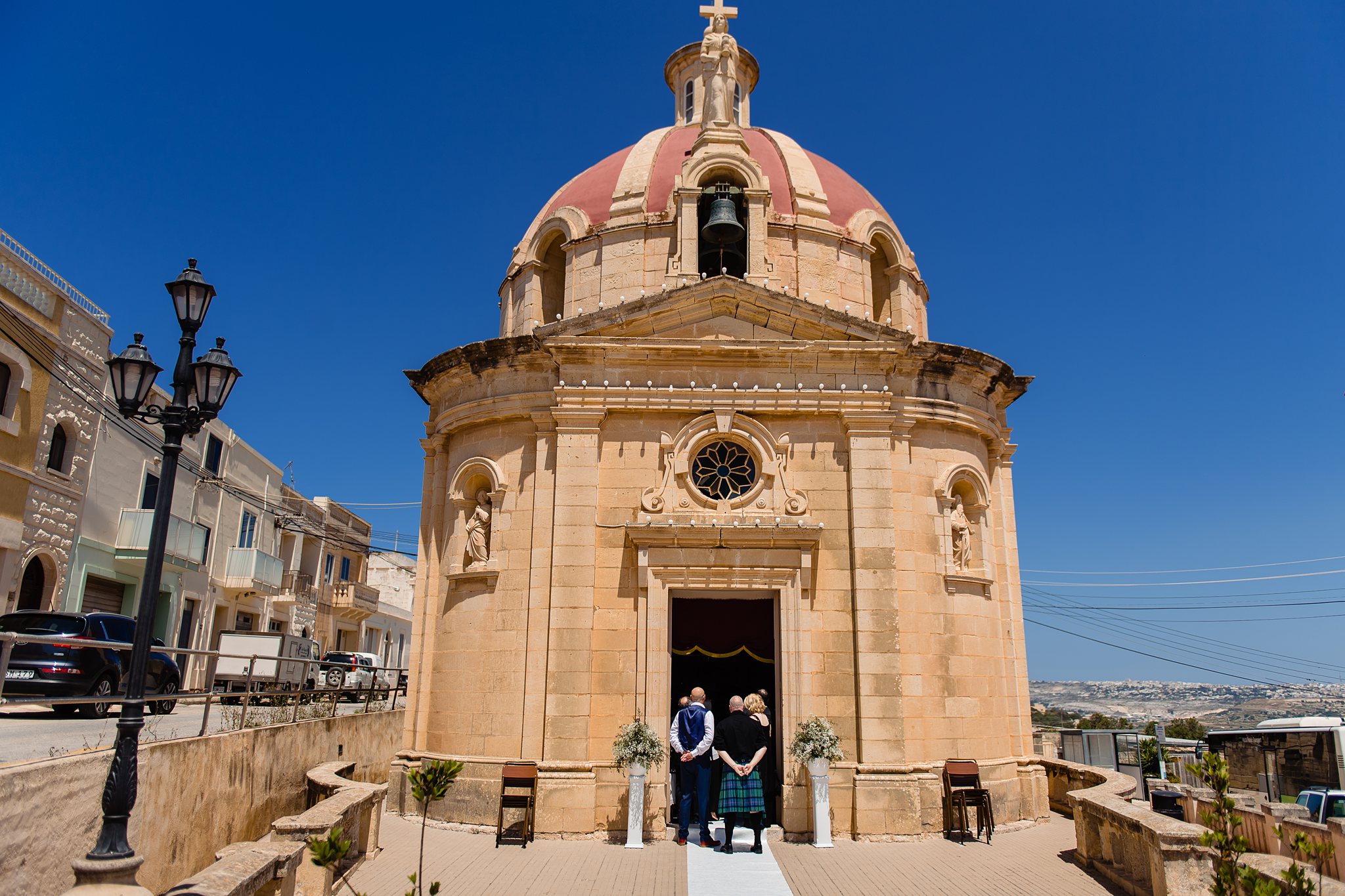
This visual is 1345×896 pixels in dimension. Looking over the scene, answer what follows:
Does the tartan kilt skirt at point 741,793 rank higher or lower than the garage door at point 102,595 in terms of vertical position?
lower

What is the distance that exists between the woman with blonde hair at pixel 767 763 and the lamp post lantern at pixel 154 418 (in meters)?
7.45

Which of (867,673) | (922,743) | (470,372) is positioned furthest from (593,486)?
(922,743)

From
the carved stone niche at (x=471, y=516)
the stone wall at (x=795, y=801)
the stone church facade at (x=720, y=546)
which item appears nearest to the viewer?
the stone wall at (x=795, y=801)

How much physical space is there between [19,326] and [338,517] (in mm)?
24463

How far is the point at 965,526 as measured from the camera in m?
16.0

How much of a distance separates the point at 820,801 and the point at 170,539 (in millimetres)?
23177

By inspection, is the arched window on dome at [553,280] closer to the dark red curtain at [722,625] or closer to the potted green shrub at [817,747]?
the dark red curtain at [722,625]

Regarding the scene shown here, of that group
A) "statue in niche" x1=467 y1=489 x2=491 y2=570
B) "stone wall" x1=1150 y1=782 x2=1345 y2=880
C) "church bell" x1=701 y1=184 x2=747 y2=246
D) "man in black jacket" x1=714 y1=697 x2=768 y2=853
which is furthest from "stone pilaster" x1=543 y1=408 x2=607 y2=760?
"stone wall" x1=1150 y1=782 x2=1345 y2=880

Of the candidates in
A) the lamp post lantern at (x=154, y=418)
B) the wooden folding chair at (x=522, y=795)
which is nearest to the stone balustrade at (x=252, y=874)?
the lamp post lantern at (x=154, y=418)

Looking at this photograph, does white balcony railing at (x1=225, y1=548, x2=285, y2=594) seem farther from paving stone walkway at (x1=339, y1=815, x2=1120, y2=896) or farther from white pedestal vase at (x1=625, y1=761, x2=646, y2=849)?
white pedestal vase at (x1=625, y1=761, x2=646, y2=849)

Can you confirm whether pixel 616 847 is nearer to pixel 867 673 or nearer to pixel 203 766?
pixel 867 673

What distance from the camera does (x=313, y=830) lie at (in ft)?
31.4

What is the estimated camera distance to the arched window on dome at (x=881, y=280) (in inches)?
772

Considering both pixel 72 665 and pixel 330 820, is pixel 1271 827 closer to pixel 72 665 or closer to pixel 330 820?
pixel 330 820
